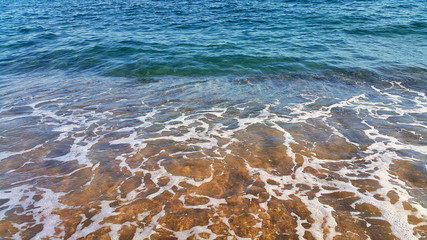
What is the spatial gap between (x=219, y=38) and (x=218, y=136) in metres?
9.89

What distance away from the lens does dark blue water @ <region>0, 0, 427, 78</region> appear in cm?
1188

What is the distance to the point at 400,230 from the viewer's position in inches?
155

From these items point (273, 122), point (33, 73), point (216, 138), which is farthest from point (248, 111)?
point (33, 73)

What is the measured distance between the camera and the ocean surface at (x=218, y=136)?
4.20 m

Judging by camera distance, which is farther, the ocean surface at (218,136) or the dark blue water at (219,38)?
the dark blue water at (219,38)

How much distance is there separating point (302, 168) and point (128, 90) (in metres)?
6.61

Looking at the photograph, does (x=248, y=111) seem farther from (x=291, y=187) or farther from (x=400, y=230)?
(x=400, y=230)

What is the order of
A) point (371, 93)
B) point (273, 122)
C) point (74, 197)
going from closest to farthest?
point (74, 197) → point (273, 122) → point (371, 93)

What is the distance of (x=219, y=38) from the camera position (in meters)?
15.3

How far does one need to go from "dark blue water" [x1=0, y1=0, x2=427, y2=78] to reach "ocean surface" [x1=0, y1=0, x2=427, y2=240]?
13 centimetres

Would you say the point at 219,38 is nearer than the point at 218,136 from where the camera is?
No

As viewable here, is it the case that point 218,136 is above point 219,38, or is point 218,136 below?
below

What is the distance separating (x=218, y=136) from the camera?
6.58 metres

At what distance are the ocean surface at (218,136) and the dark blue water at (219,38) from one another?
0.41 feet
